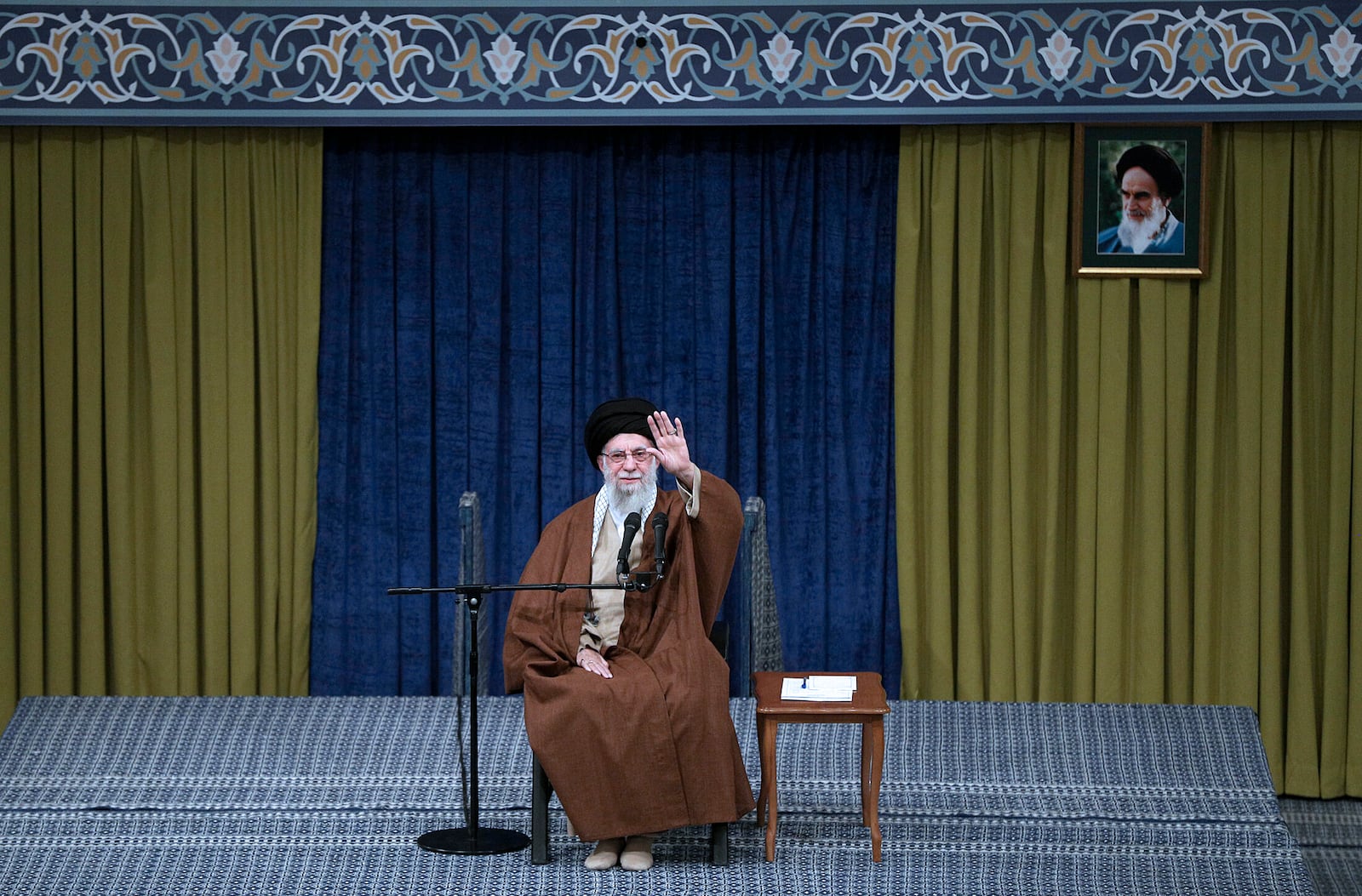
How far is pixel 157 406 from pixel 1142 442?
341 centimetres

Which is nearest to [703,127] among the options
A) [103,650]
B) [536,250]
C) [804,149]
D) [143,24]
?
[804,149]

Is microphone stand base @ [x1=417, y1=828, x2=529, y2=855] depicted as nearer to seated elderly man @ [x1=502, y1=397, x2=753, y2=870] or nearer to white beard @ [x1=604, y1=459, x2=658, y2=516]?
seated elderly man @ [x1=502, y1=397, x2=753, y2=870]

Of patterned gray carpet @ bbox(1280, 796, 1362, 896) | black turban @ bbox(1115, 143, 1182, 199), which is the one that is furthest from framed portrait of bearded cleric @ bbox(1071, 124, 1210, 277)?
patterned gray carpet @ bbox(1280, 796, 1362, 896)

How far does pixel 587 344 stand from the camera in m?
5.52

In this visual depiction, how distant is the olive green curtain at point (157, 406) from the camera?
17.8ft

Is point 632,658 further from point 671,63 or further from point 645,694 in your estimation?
point 671,63

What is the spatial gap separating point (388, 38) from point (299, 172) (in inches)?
22.3

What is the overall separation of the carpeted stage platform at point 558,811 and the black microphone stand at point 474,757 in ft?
0.12

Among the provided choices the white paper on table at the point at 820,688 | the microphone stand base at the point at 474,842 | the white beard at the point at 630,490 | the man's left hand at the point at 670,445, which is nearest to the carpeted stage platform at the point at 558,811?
the microphone stand base at the point at 474,842

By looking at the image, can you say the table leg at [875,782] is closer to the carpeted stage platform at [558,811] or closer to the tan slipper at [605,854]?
the carpeted stage platform at [558,811]

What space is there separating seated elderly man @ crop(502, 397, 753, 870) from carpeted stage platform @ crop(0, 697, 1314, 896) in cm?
20

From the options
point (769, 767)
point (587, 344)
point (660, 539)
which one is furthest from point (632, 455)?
point (587, 344)

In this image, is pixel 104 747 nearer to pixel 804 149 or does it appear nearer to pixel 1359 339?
pixel 804 149

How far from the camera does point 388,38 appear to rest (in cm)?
526
